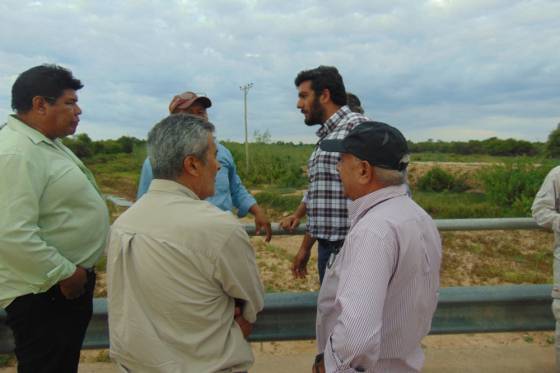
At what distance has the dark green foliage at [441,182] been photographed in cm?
2392

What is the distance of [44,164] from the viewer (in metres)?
2.11

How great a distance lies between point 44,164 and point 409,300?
1617 millimetres

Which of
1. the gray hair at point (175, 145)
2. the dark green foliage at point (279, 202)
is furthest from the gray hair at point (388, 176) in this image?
the dark green foliage at point (279, 202)

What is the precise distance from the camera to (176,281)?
1588mm

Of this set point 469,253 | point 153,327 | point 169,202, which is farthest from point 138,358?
point 469,253

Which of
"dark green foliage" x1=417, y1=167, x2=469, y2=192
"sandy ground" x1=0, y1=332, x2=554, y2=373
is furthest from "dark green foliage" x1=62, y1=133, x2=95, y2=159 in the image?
"sandy ground" x1=0, y1=332, x2=554, y2=373

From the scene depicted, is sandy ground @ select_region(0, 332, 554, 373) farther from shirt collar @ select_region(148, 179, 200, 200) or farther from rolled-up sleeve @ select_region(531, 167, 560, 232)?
shirt collar @ select_region(148, 179, 200, 200)

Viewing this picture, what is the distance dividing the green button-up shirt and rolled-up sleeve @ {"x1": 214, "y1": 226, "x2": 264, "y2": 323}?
83 centimetres

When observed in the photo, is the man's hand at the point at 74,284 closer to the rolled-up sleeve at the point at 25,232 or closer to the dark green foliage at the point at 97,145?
the rolled-up sleeve at the point at 25,232

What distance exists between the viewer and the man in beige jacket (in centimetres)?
159

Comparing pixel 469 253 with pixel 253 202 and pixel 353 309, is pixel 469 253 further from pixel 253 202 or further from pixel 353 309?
pixel 353 309

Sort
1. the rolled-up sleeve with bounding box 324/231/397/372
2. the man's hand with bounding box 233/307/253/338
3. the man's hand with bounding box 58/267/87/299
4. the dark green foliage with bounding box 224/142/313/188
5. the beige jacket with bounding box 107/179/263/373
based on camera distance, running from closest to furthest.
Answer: the rolled-up sleeve with bounding box 324/231/397/372 → the beige jacket with bounding box 107/179/263/373 → the man's hand with bounding box 233/307/253/338 → the man's hand with bounding box 58/267/87/299 → the dark green foliage with bounding box 224/142/313/188

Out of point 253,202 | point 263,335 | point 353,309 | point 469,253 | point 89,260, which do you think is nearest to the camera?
point 353,309

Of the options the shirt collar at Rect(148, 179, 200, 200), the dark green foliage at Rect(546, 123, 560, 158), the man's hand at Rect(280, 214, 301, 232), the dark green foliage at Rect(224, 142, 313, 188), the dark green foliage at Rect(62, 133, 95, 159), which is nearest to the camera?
the shirt collar at Rect(148, 179, 200, 200)
